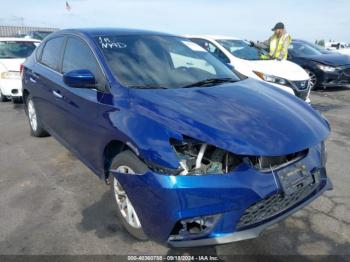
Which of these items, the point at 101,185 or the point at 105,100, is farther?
the point at 101,185

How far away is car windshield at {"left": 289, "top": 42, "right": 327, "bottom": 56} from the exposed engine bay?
9436 mm

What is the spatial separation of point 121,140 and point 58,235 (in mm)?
1032

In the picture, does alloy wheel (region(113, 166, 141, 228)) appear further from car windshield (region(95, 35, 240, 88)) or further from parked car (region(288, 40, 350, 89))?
parked car (region(288, 40, 350, 89))

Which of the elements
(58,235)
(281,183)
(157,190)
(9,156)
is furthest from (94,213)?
(9,156)

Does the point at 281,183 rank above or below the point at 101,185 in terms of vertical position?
above

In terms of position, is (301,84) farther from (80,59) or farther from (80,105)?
(80,105)

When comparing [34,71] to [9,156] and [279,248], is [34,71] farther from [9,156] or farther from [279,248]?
[279,248]

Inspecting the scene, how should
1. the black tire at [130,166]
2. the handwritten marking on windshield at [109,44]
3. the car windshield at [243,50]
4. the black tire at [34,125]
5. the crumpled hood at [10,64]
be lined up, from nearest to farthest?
the black tire at [130,166]
the handwritten marking on windshield at [109,44]
the black tire at [34,125]
the crumpled hood at [10,64]
the car windshield at [243,50]

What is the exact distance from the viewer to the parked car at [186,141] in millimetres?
2461

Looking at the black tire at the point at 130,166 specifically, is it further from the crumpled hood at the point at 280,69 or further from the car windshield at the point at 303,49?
the car windshield at the point at 303,49

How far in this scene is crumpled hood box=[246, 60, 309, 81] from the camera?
747 cm

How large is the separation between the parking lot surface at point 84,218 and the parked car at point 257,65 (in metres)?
2.50

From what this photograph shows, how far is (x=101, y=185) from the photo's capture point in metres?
4.07

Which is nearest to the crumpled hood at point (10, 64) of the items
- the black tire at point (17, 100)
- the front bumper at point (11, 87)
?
the front bumper at point (11, 87)
